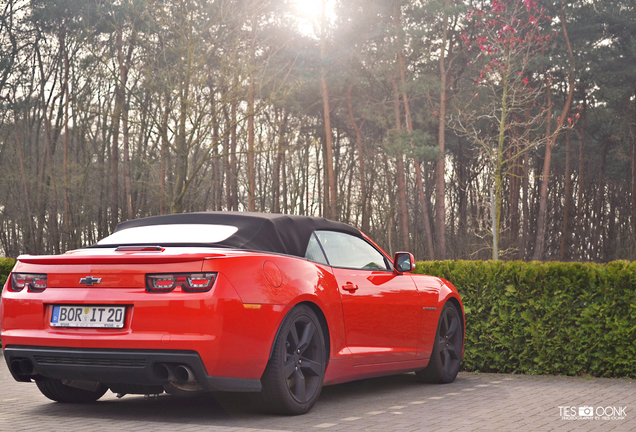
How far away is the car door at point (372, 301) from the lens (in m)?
6.29

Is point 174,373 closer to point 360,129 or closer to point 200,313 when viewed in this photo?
point 200,313

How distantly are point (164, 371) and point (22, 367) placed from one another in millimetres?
1248

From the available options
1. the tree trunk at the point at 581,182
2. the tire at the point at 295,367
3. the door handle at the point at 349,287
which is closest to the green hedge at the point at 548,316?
the door handle at the point at 349,287

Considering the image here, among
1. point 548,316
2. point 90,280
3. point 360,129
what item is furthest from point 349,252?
point 360,129

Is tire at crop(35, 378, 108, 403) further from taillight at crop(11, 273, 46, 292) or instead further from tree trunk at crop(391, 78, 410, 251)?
tree trunk at crop(391, 78, 410, 251)

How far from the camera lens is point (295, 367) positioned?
18.4ft

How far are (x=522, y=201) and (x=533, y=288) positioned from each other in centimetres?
3461

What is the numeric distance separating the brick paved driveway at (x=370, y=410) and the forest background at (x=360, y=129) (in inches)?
808

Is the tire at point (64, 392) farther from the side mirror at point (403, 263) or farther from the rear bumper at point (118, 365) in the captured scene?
the side mirror at point (403, 263)

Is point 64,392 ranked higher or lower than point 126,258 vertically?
lower

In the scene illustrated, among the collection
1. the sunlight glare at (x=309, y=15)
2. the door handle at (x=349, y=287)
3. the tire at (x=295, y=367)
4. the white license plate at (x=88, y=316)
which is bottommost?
the tire at (x=295, y=367)

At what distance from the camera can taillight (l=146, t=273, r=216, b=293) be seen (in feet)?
16.4

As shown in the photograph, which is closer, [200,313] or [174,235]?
[200,313]

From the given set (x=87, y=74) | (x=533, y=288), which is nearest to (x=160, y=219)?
(x=533, y=288)
